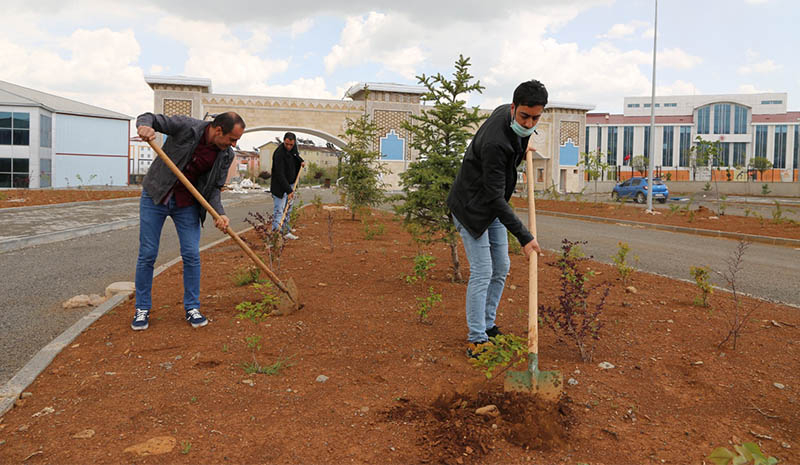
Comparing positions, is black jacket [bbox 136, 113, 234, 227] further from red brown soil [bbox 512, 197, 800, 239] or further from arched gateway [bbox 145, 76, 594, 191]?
arched gateway [bbox 145, 76, 594, 191]

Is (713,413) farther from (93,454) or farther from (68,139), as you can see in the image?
(68,139)

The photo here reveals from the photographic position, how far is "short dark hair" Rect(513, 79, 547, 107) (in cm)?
315

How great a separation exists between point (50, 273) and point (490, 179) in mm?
5998

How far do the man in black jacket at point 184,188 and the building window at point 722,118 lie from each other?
296 feet

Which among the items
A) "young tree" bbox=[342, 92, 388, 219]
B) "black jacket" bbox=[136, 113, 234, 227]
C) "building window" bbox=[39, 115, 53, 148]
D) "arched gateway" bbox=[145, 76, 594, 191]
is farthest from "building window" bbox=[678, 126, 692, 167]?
"black jacket" bbox=[136, 113, 234, 227]

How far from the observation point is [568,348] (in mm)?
3758

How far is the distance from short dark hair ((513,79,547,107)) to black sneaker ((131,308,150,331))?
9.79ft

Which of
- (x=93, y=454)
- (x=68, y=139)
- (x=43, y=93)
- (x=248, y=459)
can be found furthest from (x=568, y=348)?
(x=43, y=93)

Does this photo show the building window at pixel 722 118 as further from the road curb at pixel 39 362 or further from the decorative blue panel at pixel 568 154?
the road curb at pixel 39 362

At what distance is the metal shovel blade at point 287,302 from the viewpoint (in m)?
4.37

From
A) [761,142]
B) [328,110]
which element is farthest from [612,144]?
[328,110]

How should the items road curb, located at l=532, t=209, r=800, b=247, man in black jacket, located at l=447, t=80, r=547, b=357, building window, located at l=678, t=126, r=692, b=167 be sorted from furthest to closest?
building window, located at l=678, t=126, r=692, b=167, road curb, located at l=532, t=209, r=800, b=247, man in black jacket, located at l=447, t=80, r=547, b=357

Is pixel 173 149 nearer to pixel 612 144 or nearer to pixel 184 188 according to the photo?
pixel 184 188

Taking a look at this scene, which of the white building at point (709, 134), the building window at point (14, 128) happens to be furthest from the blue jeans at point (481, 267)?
the white building at point (709, 134)
